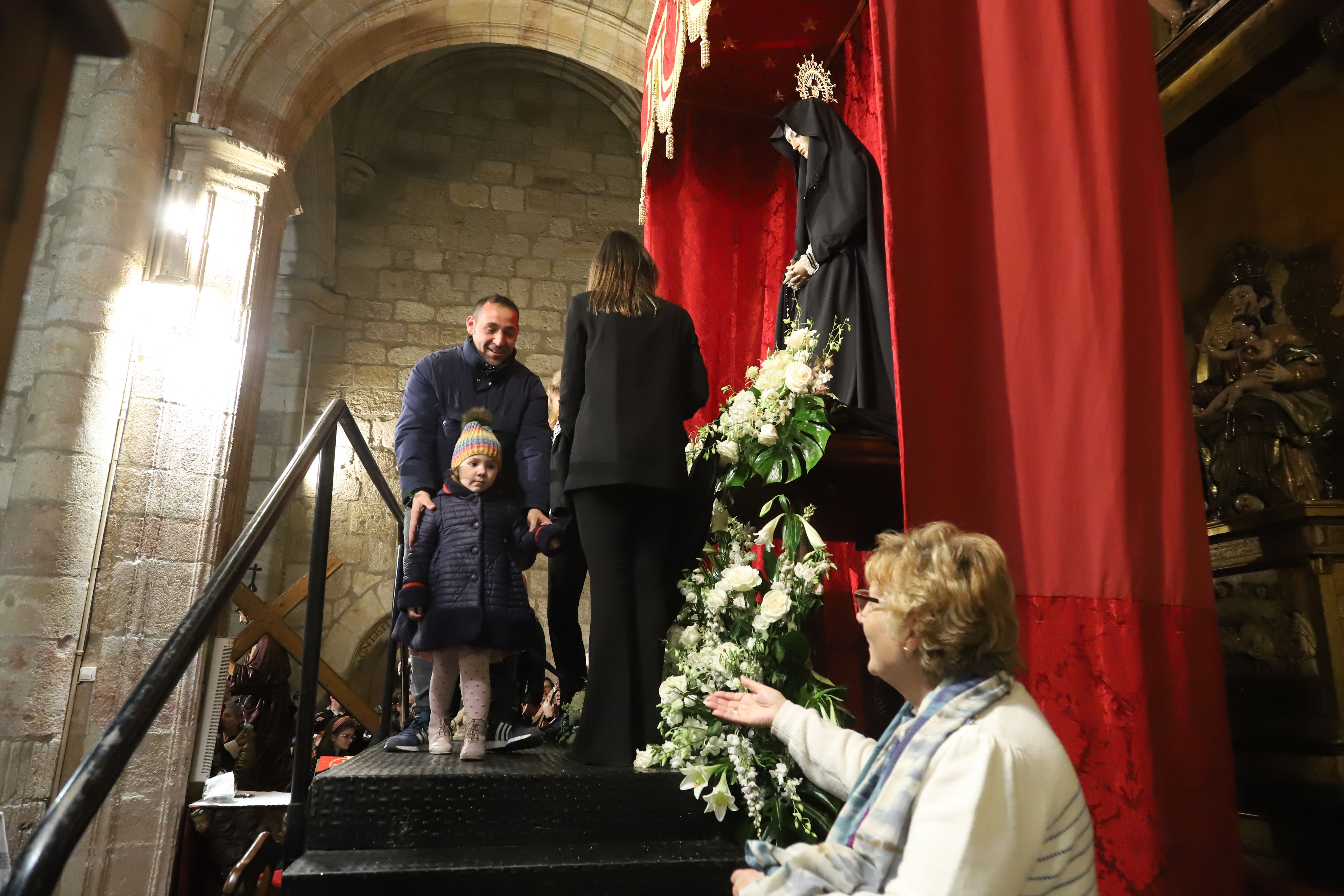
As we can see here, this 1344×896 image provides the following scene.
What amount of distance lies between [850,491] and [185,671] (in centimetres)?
173

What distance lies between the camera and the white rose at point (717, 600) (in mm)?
2225

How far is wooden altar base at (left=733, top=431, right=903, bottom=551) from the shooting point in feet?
7.48

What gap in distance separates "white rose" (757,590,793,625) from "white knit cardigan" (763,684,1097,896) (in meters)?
0.93

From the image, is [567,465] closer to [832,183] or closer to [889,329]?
[889,329]

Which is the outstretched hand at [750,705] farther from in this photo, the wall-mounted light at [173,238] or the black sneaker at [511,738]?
the wall-mounted light at [173,238]

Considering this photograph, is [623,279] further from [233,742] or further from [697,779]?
[233,742]

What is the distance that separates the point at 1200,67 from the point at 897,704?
2.62m

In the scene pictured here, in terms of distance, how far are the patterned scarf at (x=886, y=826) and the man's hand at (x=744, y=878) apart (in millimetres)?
19

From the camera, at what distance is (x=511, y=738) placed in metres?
2.58

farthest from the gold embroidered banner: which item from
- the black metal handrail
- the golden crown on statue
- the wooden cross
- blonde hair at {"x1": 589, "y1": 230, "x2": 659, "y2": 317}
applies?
the wooden cross

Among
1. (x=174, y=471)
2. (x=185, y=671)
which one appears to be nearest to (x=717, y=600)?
(x=185, y=671)

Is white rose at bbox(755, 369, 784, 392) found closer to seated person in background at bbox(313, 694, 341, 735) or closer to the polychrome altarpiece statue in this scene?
the polychrome altarpiece statue

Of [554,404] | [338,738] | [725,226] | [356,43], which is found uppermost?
[356,43]

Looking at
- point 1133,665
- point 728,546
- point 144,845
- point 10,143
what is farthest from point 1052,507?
point 144,845
